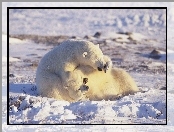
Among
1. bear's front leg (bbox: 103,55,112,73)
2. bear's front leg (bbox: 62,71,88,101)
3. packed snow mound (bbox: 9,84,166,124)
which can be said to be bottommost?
packed snow mound (bbox: 9,84,166,124)

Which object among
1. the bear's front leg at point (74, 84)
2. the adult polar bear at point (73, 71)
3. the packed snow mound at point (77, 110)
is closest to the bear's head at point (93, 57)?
the adult polar bear at point (73, 71)

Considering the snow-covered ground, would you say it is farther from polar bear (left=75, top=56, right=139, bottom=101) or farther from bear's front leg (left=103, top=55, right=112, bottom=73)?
bear's front leg (left=103, top=55, right=112, bottom=73)

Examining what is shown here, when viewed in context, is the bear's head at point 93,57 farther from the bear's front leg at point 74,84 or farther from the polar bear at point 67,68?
the bear's front leg at point 74,84

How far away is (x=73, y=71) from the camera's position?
5.23 metres

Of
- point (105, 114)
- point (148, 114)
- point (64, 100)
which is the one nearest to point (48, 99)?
point (64, 100)

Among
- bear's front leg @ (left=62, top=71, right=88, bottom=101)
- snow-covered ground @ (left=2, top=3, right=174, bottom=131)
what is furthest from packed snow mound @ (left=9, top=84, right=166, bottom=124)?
bear's front leg @ (left=62, top=71, right=88, bottom=101)

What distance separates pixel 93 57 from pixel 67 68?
0.24 metres

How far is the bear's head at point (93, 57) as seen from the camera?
17.1ft

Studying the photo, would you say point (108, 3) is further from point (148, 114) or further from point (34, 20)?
point (148, 114)

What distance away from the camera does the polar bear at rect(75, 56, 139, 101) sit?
208 inches

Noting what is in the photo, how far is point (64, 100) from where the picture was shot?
5.30 m

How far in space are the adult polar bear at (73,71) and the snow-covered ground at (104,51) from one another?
87 mm

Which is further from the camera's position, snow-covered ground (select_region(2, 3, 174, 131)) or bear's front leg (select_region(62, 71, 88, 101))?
snow-covered ground (select_region(2, 3, 174, 131))

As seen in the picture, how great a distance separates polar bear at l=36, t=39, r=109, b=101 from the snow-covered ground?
90 millimetres
